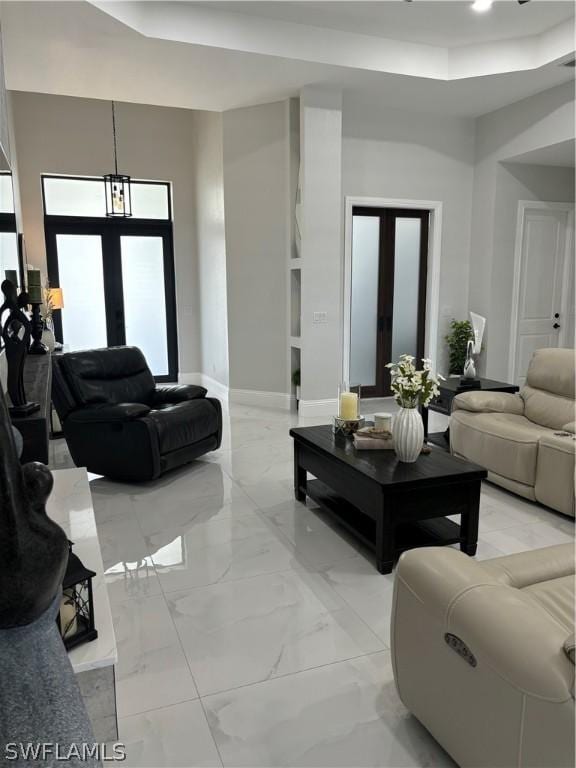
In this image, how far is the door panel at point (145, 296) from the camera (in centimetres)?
815

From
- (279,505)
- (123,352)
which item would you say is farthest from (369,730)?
(123,352)

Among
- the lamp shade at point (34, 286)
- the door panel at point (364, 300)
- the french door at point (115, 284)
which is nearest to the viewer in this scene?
the lamp shade at point (34, 286)

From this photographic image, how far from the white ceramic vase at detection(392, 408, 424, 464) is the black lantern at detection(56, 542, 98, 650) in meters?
1.77

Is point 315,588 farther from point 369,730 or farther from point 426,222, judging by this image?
point 426,222

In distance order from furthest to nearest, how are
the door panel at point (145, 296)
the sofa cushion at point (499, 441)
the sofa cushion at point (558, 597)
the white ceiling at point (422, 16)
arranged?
the door panel at point (145, 296) < the white ceiling at point (422, 16) < the sofa cushion at point (499, 441) < the sofa cushion at point (558, 597)

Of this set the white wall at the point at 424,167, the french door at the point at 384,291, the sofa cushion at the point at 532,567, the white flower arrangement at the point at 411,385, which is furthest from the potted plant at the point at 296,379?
the sofa cushion at the point at 532,567

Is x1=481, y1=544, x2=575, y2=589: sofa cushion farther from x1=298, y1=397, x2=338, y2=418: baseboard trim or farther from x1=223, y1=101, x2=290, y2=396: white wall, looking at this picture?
x1=223, y1=101, x2=290, y2=396: white wall

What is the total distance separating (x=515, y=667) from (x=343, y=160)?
5766mm

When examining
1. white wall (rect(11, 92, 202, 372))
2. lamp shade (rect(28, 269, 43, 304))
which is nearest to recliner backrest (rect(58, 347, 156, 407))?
lamp shade (rect(28, 269, 43, 304))

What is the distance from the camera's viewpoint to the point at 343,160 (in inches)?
245

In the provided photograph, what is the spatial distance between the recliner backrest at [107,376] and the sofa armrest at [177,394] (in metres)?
0.07

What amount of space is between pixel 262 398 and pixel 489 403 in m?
3.07

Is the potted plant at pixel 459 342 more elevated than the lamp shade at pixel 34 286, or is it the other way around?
the lamp shade at pixel 34 286

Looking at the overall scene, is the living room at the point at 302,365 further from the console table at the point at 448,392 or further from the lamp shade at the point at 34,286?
the lamp shade at the point at 34,286
